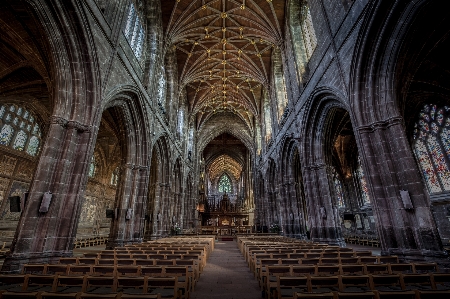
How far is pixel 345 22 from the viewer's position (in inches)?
359

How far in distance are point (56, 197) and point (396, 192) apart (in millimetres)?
10862

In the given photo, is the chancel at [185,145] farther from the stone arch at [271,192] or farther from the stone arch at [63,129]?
the stone arch at [271,192]

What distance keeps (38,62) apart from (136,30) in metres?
5.81

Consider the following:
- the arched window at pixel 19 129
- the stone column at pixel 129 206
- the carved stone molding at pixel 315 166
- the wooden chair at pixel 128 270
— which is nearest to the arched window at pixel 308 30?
the carved stone molding at pixel 315 166

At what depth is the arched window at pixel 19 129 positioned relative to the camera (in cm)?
1354

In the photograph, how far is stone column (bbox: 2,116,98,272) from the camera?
601 cm

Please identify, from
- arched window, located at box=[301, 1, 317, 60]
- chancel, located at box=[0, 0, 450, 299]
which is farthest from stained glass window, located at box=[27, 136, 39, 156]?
arched window, located at box=[301, 1, 317, 60]

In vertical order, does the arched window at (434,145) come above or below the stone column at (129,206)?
above

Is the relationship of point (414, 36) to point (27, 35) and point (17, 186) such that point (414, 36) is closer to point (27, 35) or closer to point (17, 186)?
point (27, 35)

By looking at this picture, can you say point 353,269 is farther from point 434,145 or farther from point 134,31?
point 134,31

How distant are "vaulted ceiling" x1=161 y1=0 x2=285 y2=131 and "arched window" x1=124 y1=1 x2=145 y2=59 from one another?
3.63 metres

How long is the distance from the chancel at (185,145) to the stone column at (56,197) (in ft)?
0.14

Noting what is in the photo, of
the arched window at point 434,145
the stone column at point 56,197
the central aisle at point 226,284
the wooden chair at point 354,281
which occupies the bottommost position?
the central aisle at point 226,284

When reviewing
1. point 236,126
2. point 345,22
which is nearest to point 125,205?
point 345,22
